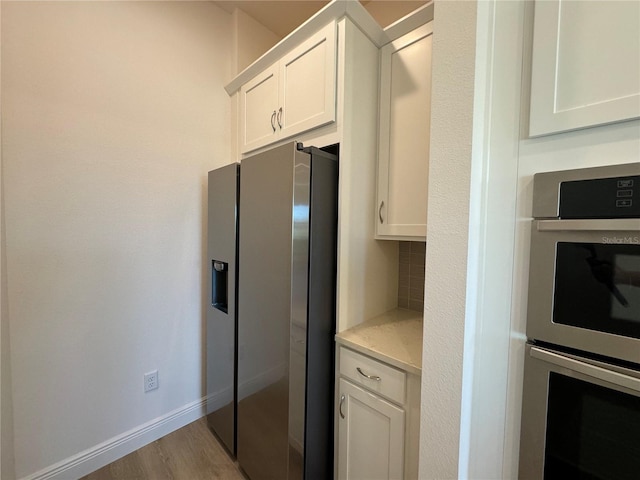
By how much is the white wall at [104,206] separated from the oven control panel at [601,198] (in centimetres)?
191

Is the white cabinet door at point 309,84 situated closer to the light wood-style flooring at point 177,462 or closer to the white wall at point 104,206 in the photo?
the white wall at point 104,206

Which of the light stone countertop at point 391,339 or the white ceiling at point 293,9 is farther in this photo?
the white ceiling at point 293,9

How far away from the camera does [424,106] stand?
1.26 metres

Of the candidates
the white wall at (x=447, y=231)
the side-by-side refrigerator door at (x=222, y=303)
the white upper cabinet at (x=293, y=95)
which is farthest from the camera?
the side-by-side refrigerator door at (x=222, y=303)

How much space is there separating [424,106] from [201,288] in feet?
5.81

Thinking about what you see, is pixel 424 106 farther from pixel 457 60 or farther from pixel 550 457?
pixel 550 457

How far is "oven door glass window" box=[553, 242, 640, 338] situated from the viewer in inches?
24.8

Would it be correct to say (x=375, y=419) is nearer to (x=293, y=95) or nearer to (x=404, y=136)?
(x=404, y=136)

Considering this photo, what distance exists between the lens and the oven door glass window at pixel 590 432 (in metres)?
0.64

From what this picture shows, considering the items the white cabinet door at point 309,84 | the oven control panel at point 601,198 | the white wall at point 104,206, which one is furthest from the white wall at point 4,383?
the oven control panel at point 601,198

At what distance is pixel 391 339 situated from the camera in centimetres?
124

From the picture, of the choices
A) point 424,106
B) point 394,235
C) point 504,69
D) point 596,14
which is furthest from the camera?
point 394,235

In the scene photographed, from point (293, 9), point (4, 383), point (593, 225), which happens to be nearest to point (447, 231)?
point (593, 225)

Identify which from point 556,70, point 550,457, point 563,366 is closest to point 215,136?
point 556,70
